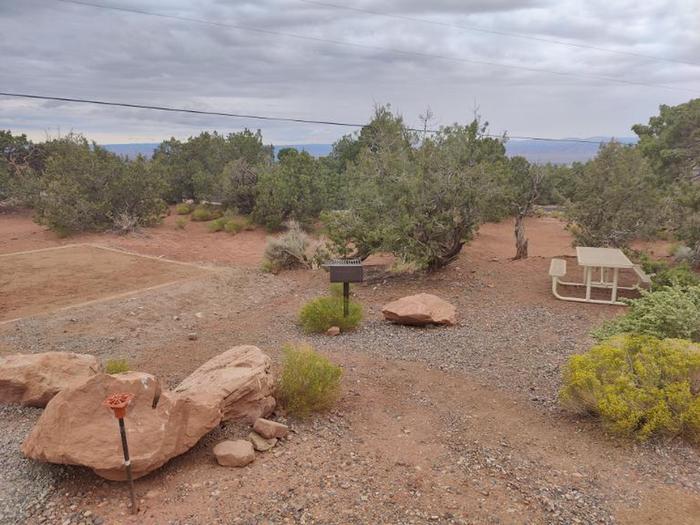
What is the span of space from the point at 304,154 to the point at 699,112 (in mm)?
15358

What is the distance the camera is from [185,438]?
4.16 m

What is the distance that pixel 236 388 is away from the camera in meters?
4.72

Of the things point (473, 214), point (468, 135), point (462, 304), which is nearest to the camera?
point (462, 304)

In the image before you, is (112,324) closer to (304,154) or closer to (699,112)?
(304,154)

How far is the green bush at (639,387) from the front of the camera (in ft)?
14.5

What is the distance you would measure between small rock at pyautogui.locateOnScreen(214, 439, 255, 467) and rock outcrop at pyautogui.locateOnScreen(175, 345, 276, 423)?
363 mm

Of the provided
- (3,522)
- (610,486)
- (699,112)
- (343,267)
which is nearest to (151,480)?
(3,522)

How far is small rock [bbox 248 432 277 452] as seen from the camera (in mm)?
4457

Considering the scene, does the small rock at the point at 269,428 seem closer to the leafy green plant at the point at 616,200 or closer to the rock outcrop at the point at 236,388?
the rock outcrop at the point at 236,388

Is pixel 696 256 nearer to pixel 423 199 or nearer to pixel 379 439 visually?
pixel 423 199

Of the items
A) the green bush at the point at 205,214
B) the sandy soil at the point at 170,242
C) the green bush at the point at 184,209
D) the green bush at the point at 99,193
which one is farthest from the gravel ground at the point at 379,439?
the green bush at the point at 184,209

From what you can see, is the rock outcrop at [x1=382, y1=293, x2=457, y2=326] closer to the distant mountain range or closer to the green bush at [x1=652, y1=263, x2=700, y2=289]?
the green bush at [x1=652, y1=263, x2=700, y2=289]

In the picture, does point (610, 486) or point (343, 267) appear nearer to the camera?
point (610, 486)

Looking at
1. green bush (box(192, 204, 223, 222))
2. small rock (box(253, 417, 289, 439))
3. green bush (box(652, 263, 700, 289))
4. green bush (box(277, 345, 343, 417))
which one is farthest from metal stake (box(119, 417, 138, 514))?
green bush (box(192, 204, 223, 222))
